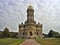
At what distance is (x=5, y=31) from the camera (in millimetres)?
80875

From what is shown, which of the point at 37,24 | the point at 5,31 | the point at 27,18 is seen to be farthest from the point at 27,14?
the point at 5,31

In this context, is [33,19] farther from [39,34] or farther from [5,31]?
[5,31]

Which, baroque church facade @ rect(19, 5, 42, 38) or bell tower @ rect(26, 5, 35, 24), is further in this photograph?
bell tower @ rect(26, 5, 35, 24)

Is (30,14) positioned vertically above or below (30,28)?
above

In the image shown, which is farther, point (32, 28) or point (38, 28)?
point (38, 28)

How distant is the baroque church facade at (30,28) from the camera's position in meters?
73.6

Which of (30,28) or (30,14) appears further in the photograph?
(30,14)

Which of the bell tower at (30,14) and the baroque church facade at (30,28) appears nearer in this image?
the baroque church facade at (30,28)

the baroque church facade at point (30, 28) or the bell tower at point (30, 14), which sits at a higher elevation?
the bell tower at point (30, 14)

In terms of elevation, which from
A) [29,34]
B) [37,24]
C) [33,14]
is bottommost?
[29,34]

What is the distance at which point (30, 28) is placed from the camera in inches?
2894

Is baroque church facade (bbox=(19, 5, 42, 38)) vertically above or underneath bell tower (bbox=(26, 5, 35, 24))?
underneath

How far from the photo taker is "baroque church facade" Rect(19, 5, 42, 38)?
73562 millimetres

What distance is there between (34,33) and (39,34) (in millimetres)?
4122
